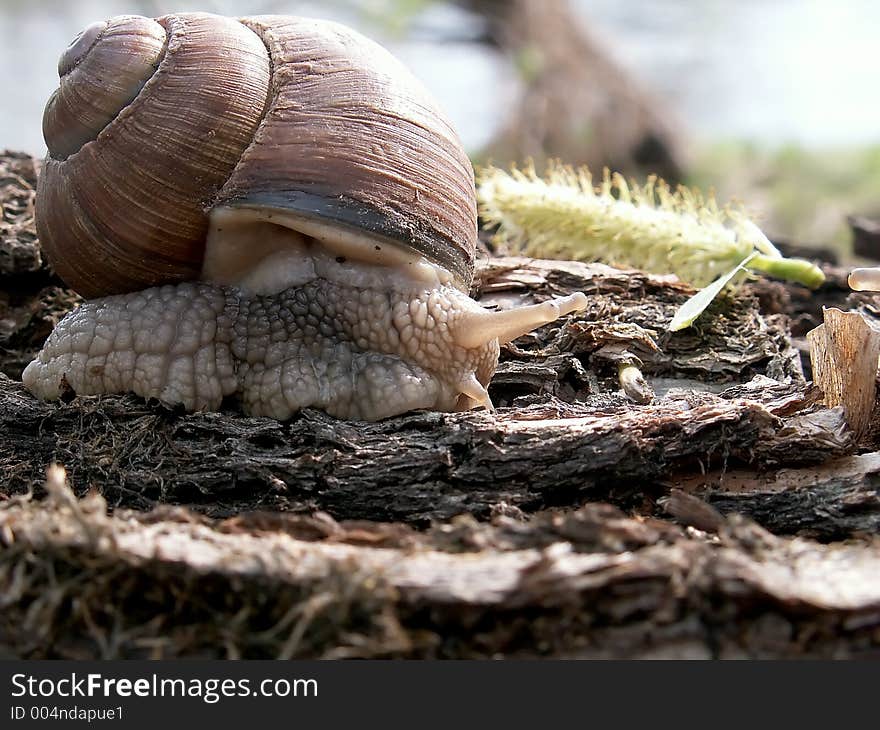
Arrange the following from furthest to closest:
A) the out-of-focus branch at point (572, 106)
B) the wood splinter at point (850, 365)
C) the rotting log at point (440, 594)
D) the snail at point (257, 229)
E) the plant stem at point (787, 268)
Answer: the out-of-focus branch at point (572, 106)
the plant stem at point (787, 268)
the snail at point (257, 229)
the wood splinter at point (850, 365)
the rotting log at point (440, 594)

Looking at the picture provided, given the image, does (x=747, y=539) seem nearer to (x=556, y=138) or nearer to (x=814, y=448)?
(x=814, y=448)

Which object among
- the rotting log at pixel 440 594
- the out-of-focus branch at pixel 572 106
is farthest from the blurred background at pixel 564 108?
the rotting log at pixel 440 594

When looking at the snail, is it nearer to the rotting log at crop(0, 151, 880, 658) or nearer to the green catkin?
the rotting log at crop(0, 151, 880, 658)

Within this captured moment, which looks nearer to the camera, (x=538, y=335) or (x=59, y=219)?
(x=59, y=219)

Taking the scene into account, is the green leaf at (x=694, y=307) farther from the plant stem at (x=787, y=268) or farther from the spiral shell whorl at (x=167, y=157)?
the spiral shell whorl at (x=167, y=157)

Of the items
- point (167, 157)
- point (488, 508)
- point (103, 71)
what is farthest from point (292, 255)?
point (488, 508)

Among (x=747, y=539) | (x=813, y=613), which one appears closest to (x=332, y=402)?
(x=747, y=539)
